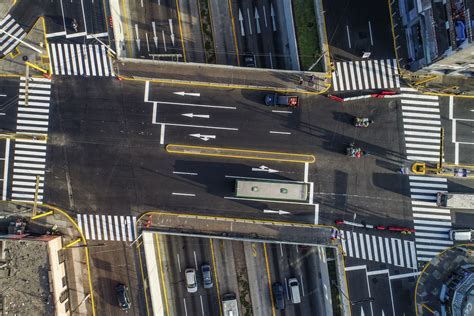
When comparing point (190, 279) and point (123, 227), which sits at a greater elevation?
point (123, 227)

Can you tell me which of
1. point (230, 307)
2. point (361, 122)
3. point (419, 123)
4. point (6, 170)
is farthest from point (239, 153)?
point (6, 170)

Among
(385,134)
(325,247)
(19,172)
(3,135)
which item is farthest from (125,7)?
(325,247)

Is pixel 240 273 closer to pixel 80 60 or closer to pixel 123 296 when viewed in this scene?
pixel 123 296

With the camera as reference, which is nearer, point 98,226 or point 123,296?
point 123,296

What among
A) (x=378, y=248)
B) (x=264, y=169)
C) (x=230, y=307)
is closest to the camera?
(x=378, y=248)

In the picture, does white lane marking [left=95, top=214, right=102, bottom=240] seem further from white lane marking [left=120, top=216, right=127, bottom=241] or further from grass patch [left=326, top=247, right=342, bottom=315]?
grass patch [left=326, top=247, right=342, bottom=315]

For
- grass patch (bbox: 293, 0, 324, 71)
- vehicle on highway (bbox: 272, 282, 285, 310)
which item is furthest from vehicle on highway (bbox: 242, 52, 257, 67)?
vehicle on highway (bbox: 272, 282, 285, 310)

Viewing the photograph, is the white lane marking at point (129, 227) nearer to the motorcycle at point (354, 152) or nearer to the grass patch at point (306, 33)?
the motorcycle at point (354, 152)
